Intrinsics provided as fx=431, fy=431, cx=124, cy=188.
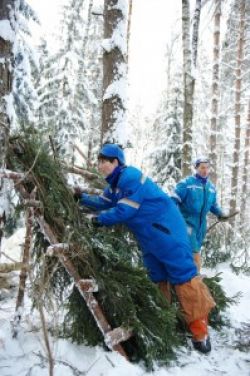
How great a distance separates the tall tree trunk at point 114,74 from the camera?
6.16 meters

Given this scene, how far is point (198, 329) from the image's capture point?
15.4 feet

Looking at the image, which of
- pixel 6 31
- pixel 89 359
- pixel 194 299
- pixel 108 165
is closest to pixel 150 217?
pixel 108 165

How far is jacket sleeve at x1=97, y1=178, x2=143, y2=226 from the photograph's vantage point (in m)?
4.24

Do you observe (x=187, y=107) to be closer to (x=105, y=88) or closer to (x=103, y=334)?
(x=105, y=88)

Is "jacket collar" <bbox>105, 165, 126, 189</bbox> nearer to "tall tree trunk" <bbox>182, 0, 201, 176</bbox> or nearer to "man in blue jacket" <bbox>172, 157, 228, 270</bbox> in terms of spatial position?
"man in blue jacket" <bbox>172, 157, 228, 270</bbox>

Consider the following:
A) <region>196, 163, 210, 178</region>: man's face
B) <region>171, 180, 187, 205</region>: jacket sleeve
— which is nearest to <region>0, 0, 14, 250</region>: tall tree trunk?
<region>171, 180, 187, 205</region>: jacket sleeve

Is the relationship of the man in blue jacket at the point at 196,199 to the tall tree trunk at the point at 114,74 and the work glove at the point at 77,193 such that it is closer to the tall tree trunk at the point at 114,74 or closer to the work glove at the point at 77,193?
the tall tree trunk at the point at 114,74

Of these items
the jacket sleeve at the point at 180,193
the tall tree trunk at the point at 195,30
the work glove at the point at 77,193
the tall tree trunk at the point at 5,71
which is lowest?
the jacket sleeve at the point at 180,193

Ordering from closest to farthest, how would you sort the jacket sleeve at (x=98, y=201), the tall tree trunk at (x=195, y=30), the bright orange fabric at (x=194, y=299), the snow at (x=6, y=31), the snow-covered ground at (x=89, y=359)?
1. the snow-covered ground at (x=89, y=359)
2. the snow at (x=6, y=31)
3. the bright orange fabric at (x=194, y=299)
4. the jacket sleeve at (x=98, y=201)
5. the tall tree trunk at (x=195, y=30)

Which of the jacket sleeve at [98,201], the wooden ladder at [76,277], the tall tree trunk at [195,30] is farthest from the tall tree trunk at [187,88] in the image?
the wooden ladder at [76,277]

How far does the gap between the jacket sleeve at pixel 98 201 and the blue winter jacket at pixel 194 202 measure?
174 centimetres

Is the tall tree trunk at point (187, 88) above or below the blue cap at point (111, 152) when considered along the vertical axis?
above

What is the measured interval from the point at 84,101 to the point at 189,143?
12.3m

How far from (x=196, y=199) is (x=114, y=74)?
2.15 meters
